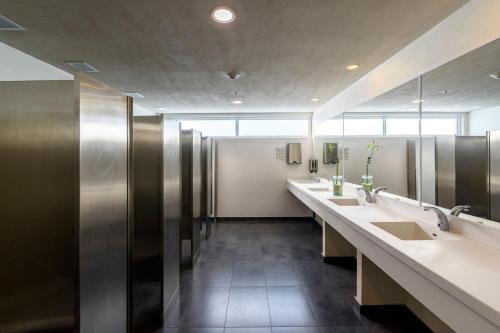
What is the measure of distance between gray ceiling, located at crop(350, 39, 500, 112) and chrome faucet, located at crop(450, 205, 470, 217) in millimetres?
697

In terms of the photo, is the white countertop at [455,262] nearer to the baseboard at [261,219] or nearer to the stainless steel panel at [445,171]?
the stainless steel panel at [445,171]

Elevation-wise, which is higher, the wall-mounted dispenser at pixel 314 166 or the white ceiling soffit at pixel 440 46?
the white ceiling soffit at pixel 440 46

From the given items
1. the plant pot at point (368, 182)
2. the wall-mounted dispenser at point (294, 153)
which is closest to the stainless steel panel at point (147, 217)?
the plant pot at point (368, 182)

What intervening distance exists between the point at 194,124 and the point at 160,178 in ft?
12.6

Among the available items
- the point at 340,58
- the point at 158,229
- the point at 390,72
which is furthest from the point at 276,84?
the point at 158,229

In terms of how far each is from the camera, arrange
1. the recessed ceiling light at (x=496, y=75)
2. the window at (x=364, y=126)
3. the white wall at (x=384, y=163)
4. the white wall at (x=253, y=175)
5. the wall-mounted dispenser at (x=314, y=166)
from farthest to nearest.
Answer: the white wall at (x=253, y=175) < the wall-mounted dispenser at (x=314, y=166) < the window at (x=364, y=126) < the white wall at (x=384, y=163) < the recessed ceiling light at (x=496, y=75)

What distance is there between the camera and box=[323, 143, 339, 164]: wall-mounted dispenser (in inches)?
172

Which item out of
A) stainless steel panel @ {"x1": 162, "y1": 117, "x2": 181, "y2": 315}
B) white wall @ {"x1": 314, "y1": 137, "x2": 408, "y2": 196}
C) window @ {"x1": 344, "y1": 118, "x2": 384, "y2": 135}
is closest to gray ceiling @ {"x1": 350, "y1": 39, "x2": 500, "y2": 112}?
white wall @ {"x1": 314, "y1": 137, "x2": 408, "y2": 196}

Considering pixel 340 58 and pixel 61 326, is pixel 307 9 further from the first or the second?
pixel 61 326

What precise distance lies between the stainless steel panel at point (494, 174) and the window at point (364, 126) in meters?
1.47

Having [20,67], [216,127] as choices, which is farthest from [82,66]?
[216,127]

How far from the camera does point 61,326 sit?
4.74 ft

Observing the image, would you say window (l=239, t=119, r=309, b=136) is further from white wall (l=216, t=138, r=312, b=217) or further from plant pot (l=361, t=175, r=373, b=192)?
plant pot (l=361, t=175, r=373, b=192)

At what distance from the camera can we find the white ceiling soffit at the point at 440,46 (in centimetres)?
146
